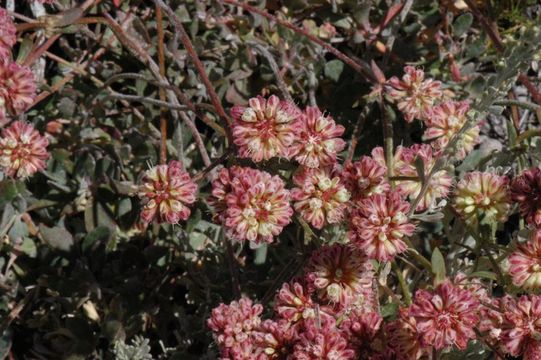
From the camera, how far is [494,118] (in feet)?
12.5

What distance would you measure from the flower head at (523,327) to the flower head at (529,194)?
25 cm

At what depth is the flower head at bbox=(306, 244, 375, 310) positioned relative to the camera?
7.30ft

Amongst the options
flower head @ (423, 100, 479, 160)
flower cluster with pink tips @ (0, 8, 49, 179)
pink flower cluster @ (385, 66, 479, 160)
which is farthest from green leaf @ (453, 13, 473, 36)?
flower cluster with pink tips @ (0, 8, 49, 179)

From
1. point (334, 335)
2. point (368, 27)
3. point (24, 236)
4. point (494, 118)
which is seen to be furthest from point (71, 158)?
point (494, 118)

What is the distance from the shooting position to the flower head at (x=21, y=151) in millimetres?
2529

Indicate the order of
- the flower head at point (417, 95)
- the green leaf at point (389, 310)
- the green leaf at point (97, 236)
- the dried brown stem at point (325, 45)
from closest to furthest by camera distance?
the green leaf at point (389, 310) → the flower head at point (417, 95) → the dried brown stem at point (325, 45) → the green leaf at point (97, 236)

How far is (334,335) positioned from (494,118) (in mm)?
2044

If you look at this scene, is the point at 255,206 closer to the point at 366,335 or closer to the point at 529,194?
the point at 366,335

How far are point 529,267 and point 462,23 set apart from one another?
1501 millimetres

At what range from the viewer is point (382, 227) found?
2.15 meters

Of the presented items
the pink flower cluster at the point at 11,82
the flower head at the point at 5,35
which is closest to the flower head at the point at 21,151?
the pink flower cluster at the point at 11,82

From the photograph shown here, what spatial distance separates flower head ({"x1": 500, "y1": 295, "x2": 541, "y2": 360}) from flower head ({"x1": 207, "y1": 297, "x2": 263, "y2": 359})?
27.2 inches

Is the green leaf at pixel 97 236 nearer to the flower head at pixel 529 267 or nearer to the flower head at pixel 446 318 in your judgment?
the flower head at pixel 446 318

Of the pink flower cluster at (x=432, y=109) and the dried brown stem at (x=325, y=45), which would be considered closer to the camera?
the pink flower cluster at (x=432, y=109)
